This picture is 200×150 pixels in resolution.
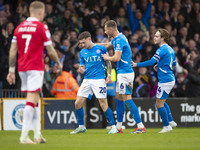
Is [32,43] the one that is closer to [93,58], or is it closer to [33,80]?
[33,80]

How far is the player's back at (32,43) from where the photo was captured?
7559 mm

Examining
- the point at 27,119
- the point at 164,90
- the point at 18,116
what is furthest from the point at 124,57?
the point at 18,116

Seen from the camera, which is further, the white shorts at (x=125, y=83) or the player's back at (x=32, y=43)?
the white shorts at (x=125, y=83)

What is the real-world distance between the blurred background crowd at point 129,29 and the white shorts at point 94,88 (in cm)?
334

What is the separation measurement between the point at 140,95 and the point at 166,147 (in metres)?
7.97

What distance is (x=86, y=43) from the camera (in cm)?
1047

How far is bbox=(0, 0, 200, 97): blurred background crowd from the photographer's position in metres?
15.0

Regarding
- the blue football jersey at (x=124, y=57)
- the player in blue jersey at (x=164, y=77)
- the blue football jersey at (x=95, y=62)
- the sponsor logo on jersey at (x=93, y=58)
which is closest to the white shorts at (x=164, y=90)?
the player in blue jersey at (x=164, y=77)

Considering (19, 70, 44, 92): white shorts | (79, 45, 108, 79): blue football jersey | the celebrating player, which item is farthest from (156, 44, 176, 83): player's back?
(19, 70, 44, 92): white shorts

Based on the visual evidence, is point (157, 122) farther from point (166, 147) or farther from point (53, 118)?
point (166, 147)

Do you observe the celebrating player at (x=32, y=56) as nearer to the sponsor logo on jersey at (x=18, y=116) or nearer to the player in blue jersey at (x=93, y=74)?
the player in blue jersey at (x=93, y=74)

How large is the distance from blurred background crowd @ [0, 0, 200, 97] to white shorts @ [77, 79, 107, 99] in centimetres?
334

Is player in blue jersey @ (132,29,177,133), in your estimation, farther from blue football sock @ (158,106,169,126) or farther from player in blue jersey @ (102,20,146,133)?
player in blue jersey @ (102,20,146,133)

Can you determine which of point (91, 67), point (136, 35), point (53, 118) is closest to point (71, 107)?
point (53, 118)
